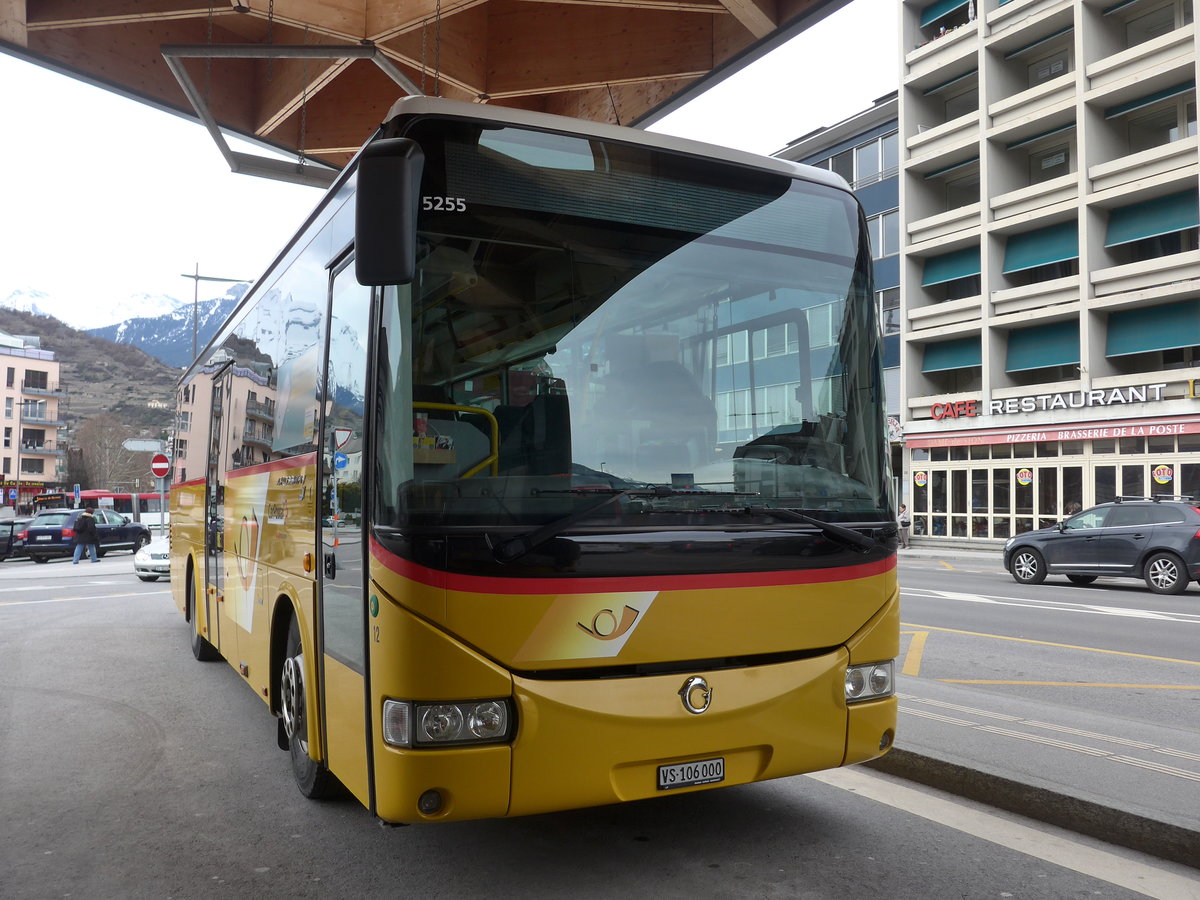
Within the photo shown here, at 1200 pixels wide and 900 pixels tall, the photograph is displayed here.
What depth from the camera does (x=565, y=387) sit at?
393 centimetres

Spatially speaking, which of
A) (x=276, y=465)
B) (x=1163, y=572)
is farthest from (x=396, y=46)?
(x=1163, y=572)

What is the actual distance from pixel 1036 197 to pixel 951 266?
396 cm

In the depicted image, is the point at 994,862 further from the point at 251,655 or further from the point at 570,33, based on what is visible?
the point at 570,33

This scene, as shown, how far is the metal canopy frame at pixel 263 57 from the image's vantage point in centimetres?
790

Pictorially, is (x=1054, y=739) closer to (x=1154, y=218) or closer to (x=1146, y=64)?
(x=1154, y=218)

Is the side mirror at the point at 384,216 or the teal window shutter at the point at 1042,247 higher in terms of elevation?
the teal window shutter at the point at 1042,247

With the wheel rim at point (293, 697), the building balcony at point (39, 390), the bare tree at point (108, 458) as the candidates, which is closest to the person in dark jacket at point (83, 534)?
the wheel rim at point (293, 697)

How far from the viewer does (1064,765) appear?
5203 mm

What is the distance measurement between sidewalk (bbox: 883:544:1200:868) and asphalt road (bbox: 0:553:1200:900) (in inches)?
3.9

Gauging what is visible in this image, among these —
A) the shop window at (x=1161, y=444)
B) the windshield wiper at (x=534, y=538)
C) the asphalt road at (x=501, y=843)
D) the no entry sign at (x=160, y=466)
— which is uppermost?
the shop window at (x=1161, y=444)

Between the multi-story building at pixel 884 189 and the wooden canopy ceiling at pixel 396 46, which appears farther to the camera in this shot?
the multi-story building at pixel 884 189

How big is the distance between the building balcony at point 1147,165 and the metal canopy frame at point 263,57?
26538 mm

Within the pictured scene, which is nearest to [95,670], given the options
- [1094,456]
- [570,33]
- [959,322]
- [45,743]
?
[45,743]

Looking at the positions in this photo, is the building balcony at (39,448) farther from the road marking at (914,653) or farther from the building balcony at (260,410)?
the building balcony at (260,410)
